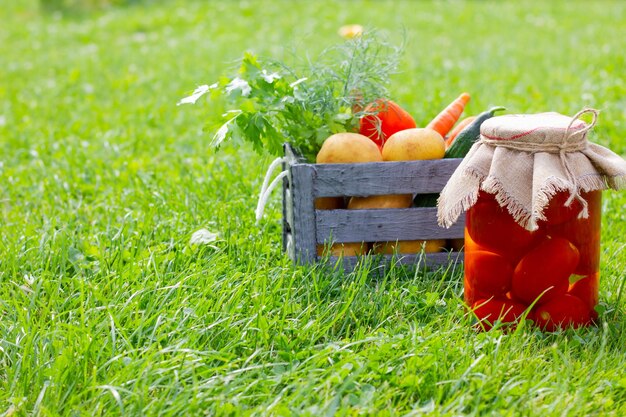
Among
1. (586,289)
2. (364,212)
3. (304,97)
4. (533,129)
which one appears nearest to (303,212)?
(364,212)

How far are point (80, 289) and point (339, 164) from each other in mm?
989

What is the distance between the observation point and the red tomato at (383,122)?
3068mm

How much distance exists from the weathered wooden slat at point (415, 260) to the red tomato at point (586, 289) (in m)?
0.51

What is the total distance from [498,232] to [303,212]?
0.70 m

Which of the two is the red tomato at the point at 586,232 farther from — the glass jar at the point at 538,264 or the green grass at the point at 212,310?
the green grass at the point at 212,310

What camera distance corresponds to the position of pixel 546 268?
248cm

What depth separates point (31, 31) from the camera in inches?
401

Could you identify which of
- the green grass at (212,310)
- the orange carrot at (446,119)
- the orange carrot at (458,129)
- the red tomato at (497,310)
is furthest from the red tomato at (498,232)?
the orange carrot at (446,119)

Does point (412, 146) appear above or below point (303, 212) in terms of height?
above

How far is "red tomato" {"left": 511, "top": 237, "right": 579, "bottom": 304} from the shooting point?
248cm

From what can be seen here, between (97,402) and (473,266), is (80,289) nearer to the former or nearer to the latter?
(97,402)

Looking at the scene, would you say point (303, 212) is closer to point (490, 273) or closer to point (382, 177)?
point (382, 177)

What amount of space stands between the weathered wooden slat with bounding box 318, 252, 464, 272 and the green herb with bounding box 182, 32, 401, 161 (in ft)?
1.39

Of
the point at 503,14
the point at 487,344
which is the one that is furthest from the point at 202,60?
the point at 487,344
